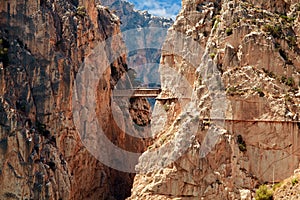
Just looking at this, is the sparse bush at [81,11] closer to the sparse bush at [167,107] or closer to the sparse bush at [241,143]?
the sparse bush at [167,107]

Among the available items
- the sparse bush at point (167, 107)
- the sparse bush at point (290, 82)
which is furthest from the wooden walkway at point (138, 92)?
the sparse bush at point (290, 82)

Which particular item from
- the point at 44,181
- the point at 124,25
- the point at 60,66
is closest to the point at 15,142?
the point at 44,181

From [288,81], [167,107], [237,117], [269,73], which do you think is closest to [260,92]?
[269,73]

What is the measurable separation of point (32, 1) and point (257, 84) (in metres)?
22.3

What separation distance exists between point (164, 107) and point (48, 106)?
10355 millimetres

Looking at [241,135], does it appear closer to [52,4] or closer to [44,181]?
[44,181]

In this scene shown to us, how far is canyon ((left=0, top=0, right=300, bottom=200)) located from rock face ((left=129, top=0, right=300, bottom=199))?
79 mm

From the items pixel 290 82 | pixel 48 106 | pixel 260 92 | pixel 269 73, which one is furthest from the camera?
pixel 48 106

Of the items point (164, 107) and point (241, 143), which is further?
point (164, 107)

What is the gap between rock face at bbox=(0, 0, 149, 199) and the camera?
2041 inches

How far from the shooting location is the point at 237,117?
48.0 m

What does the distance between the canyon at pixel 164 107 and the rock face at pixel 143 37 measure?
1785 inches

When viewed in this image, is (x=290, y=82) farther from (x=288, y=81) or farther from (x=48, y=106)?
(x=48, y=106)

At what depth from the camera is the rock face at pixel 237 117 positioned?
47281mm
